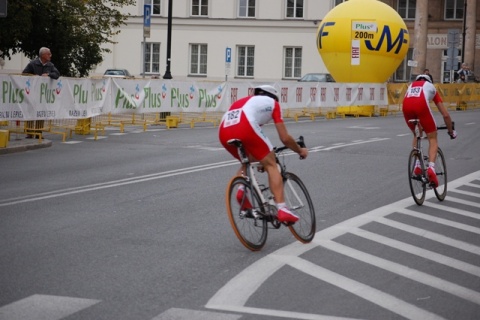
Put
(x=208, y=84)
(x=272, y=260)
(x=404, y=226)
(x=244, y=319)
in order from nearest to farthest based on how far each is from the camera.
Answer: (x=244, y=319), (x=272, y=260), (x=404, y=226), (x=208, y=84)

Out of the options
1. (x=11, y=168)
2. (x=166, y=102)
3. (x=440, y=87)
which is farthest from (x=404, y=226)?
(x=440, y=87)

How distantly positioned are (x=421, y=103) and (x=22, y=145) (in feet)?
33.0

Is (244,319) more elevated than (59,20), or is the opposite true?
(59,20)

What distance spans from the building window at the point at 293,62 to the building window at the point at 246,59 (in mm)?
2287

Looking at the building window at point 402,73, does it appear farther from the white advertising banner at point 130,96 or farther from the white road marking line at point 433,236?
the white road marking line at point 433,236

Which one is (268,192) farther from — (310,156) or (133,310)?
(310,156)

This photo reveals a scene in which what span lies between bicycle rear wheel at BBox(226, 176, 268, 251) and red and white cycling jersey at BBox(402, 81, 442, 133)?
4662 millimetres

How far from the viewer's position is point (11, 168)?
1716cm

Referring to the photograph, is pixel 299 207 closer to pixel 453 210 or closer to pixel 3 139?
pixel 453 210

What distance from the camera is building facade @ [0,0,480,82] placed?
2603 inches

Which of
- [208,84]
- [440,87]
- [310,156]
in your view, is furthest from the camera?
[440,87]

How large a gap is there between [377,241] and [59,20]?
22531 mm

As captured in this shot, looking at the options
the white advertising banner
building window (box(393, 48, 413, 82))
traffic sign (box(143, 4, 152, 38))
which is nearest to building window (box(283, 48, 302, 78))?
building window (box(393, 48, 413, 82))

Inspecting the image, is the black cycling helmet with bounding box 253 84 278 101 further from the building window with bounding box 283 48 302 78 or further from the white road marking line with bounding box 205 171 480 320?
the building window with bounding box 283 48 302 78
